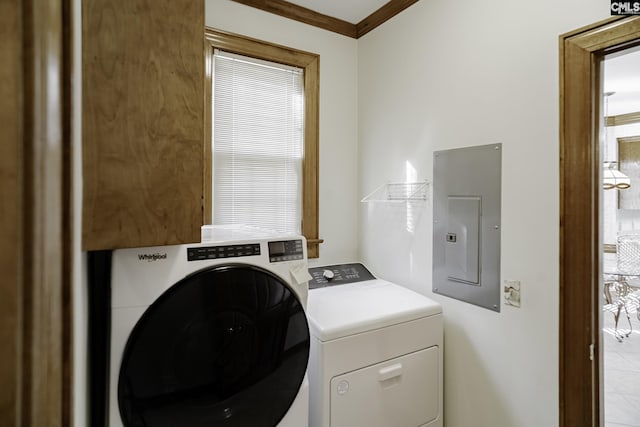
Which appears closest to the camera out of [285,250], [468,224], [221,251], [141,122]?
[141,122]

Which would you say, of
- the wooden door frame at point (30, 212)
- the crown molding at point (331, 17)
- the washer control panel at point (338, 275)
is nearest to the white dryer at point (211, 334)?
the wooden door frame at point (30, 212)

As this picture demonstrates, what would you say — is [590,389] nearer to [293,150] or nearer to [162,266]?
[162,266]

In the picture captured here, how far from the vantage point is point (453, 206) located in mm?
1750

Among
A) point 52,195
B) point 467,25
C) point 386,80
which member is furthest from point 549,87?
point 52,195

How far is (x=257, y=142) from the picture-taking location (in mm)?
2123

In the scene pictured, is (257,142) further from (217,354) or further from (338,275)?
(217,354)

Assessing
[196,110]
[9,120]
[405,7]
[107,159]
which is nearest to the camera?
[9,120]

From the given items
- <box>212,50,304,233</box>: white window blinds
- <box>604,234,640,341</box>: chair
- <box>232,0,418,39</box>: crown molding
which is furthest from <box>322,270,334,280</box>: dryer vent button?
<box>604,234,640,341</box>: chair

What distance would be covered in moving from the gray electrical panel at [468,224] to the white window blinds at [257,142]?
0.94 metres

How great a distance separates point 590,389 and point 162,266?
164 centimetres

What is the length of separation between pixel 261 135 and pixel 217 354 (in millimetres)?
1434

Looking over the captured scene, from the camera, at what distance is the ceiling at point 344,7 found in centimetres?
213

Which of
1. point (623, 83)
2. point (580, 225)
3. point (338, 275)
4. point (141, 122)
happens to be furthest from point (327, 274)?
point (623, 83)

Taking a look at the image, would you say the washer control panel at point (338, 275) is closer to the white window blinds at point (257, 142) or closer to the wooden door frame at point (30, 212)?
the white window blinds at point (257, 142)
